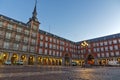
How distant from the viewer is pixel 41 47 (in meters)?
51.0

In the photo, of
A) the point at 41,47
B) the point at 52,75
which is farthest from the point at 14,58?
the point at 52,75

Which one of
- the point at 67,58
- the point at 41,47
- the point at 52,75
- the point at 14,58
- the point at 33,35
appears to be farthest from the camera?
the point at 67,58

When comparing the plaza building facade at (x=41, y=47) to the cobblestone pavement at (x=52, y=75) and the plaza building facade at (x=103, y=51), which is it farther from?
the cobblestone pavement at (x=52, y=75)

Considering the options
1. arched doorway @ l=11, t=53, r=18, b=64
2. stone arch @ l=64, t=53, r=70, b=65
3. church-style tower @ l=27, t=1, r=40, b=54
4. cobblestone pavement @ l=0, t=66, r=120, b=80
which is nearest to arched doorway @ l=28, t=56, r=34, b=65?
church-style tower @ l=27, t=1, r=40, b=54

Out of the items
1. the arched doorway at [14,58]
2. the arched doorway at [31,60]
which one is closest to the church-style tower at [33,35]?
the arched doorway at [31,60]

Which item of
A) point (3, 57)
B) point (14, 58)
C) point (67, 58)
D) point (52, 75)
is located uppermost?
point (3, 57)

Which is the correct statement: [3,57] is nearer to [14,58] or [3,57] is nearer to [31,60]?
[14,58]

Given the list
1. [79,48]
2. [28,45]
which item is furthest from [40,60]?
[79,48]

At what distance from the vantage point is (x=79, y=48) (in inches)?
2913

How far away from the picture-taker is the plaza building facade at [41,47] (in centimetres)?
3862

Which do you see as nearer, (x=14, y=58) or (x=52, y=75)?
(x=52, y=75)

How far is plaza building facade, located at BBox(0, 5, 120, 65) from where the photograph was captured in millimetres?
38625

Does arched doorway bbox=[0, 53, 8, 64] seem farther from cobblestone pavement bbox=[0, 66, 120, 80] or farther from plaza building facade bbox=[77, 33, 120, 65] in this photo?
plaza building facade bbox=[77, 33, 120, 65]

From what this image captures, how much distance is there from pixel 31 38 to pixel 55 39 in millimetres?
16463
